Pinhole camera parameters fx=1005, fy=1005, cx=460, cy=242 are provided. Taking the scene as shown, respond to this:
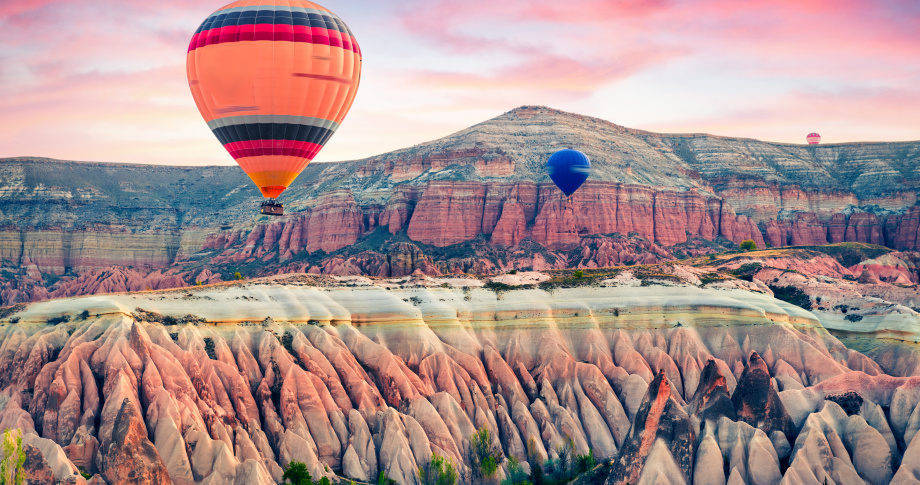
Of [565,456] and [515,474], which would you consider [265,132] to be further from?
[565,456]

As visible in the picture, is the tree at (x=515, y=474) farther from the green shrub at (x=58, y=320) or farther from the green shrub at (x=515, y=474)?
the green shrub at (x=58, y=320)

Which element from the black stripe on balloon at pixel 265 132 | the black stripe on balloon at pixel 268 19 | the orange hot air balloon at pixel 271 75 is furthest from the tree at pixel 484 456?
the black stripe on balloon at pixel 268 19

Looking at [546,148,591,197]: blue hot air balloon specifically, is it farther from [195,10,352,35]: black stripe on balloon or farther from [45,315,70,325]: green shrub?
[45,315,70,325]: green shrub

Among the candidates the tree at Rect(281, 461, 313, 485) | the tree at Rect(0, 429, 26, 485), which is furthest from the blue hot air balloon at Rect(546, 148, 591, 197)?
the tree at Rect(0, 429, 26, 485)

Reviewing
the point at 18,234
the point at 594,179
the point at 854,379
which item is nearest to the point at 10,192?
the point at 18,234

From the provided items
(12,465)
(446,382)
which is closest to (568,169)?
(446,382)
